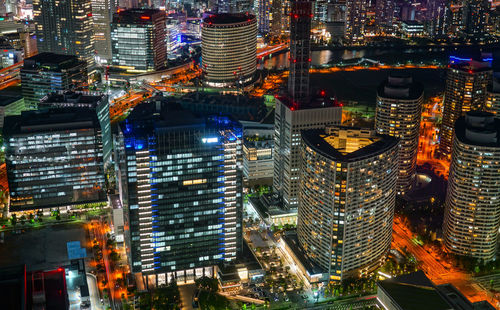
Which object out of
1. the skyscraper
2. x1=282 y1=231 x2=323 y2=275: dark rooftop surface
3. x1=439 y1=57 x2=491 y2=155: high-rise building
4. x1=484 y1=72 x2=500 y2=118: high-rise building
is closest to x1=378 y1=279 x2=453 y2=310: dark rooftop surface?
x1=282 y1=231 x2=323 y2=275: dark rooftop surface

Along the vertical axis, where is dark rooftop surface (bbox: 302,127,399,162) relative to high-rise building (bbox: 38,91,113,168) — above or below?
above

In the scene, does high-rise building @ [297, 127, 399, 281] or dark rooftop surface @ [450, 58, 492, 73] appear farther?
dark rooftop surface @ [450, 58, 492, 73]

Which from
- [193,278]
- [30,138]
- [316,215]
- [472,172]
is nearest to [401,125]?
[472,172]

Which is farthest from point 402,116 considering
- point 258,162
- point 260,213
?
point 260,213

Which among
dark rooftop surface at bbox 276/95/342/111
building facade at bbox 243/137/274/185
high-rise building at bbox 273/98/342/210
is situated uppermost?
dark rooftop surface at bbox 276/95/342/111

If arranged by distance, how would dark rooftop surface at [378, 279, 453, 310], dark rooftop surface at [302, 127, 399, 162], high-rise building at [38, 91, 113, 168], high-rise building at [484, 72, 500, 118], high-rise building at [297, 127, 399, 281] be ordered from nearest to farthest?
dark rooftop surface at [378, 279, 453, 310], dark rooftop surface at [302, 127, 399, 162], high-rise building at [297, 127, 399, 281], high-rise building at [484, 72, 500, 118], high-rise building at [38, 91, 113, 168]

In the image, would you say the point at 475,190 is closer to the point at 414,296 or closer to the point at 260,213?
the point at 414,296

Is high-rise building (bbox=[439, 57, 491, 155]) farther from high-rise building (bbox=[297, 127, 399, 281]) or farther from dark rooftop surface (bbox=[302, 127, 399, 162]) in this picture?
high-rise building (bbox=[297, 127, 399, 281])

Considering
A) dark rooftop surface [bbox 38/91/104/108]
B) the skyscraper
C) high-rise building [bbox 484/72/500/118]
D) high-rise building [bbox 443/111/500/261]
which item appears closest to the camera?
high-rise building [bbox 443/111/500/261]

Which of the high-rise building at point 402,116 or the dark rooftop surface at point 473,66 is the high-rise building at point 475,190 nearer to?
the high-rise building at point 402,116
